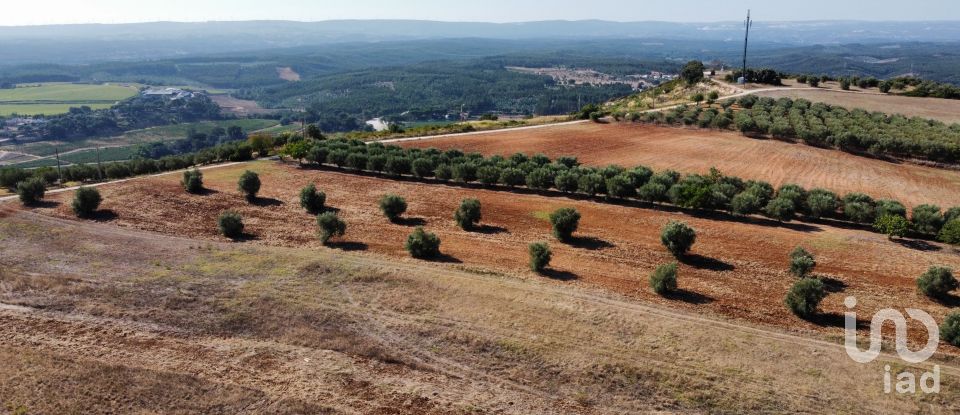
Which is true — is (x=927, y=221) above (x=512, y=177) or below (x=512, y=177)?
below

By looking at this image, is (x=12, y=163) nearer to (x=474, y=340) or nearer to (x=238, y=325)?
(x=238, y=325)

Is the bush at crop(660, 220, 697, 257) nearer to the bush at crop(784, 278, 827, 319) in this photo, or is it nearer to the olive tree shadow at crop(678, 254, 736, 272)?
the olive tree shadow at crop(678, 254, 736, 272)

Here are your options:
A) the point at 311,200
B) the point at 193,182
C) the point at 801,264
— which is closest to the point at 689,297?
the point at 801,264

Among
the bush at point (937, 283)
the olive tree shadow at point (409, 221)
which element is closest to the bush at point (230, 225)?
the olive tree shadow at point (409, 221)

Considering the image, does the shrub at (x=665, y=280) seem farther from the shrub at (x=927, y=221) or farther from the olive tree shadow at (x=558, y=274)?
the shrub at (x=927, y=221)

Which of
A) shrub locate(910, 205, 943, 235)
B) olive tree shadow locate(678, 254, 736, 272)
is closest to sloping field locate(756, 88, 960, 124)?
shrub locate(910, 205, 943, 235)

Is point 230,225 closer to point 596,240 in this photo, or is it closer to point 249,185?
point 249,185
